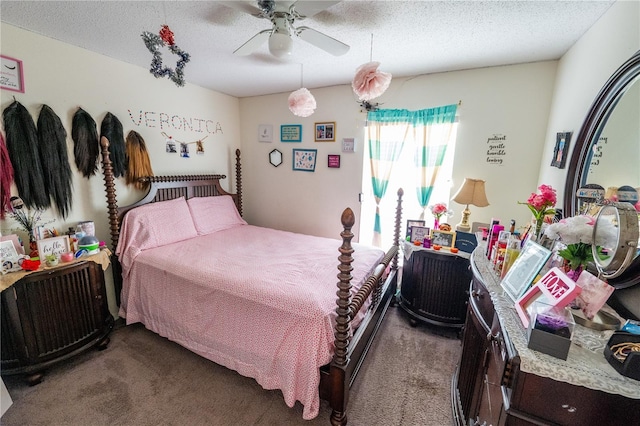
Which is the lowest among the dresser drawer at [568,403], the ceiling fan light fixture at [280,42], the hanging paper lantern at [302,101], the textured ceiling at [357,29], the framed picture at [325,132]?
the dresser drawer at [568,403]

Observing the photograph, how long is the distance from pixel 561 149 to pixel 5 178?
12.8 feet

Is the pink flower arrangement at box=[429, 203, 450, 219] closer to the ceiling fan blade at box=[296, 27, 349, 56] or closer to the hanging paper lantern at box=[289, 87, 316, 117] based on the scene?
the hanging paper lantern at box=[289, 87, 316, 117]

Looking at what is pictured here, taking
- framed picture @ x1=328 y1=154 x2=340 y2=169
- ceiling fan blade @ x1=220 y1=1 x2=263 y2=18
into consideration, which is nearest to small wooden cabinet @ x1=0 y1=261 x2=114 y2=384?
ceiling fan blade @ x1=220 y1=1 x2=263 y2=18

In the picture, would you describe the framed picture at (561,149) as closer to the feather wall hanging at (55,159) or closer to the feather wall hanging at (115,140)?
the feather wall hanging at (115,140)

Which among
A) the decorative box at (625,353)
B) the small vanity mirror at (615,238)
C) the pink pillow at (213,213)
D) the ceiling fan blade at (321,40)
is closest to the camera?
the decorative box at (625,353)

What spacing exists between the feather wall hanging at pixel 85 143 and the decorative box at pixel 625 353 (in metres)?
3.30

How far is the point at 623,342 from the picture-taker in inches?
30.0

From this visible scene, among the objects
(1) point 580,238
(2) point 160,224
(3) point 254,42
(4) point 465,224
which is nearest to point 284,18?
(3) point 254,42

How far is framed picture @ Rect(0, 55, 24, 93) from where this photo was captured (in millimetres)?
1759

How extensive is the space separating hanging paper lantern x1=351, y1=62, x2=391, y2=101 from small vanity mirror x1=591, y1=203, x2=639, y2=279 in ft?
4.23

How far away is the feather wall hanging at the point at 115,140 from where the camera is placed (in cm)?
229

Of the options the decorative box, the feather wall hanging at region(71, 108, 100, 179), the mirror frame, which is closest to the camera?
the decorative box

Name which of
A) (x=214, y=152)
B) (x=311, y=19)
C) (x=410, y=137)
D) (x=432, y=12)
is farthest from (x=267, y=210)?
(x=432, y=12)

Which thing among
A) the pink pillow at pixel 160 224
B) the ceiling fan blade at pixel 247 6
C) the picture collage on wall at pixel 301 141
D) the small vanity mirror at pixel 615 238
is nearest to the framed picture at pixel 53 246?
the pink pillow at pixel 160 224
